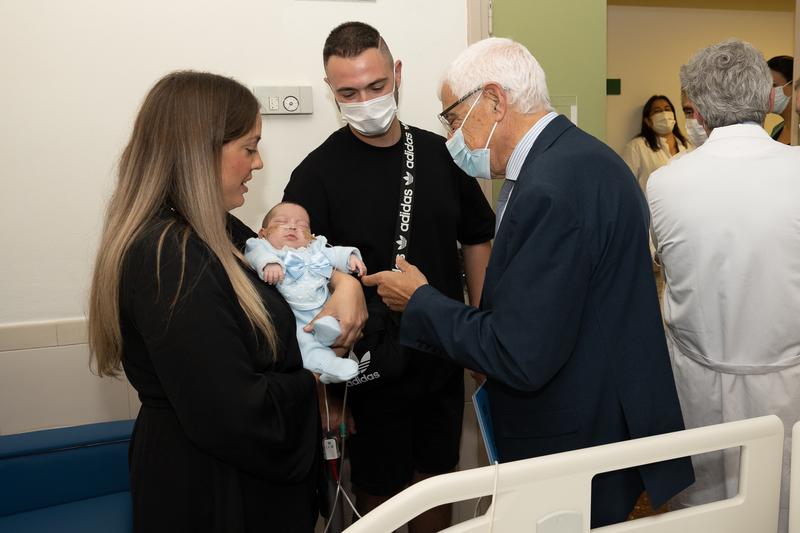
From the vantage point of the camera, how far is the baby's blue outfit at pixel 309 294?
165 cm

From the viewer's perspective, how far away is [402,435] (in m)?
2.29

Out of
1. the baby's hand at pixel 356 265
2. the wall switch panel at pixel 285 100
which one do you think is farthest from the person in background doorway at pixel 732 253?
the wall switch panel at pixel 285 100

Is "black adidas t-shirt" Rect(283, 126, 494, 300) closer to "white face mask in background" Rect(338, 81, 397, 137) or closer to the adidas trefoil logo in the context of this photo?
"white face mask in background" Rect(338, 81, 397, 137)

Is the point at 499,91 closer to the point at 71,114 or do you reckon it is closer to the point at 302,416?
the point at 302,416

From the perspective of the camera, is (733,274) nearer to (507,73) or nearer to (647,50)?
(507,73)

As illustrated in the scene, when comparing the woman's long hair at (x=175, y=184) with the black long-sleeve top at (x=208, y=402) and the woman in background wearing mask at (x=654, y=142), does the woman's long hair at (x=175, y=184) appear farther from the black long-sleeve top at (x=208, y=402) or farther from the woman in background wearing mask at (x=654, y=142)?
the woman in background wearing mask at (x=654, y=142)

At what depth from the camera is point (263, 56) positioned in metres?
2.65

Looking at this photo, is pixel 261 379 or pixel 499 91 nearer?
pixel 261 379

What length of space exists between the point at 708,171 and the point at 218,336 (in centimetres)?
141

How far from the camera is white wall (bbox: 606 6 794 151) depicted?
719 cm

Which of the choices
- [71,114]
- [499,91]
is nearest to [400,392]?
[499,91]

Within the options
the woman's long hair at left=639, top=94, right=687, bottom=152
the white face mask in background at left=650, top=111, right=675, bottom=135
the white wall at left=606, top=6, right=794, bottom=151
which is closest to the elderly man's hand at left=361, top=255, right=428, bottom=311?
the woman's long hair at left=639, top=94, right=687, bottom=152

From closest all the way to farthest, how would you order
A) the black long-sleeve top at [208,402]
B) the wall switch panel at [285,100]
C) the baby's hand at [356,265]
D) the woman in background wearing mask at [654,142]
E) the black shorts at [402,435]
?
the black long-sleeve top at [208,402] < the baby's hand at [356,265] < the black shorts at [402,435] < the wall switch panel at [285,100] < the woman in background wearing mask at [654,142]

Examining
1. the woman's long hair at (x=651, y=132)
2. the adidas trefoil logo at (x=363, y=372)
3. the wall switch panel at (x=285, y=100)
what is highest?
the woman's long hair at (x=651, y=132)
